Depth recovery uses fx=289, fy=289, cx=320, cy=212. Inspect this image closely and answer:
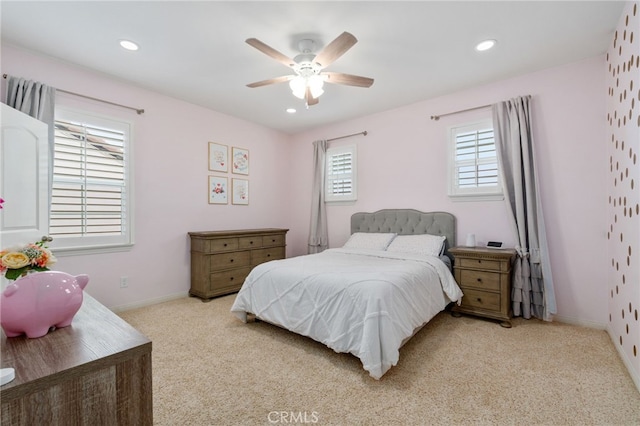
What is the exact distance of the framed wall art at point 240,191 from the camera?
14.7ft

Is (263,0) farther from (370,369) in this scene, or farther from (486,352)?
(486,352)

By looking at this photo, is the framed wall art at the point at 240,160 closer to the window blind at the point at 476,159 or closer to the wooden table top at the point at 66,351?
the window blind at the point at 476,159

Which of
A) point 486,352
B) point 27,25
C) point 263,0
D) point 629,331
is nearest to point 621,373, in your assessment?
point 629,331

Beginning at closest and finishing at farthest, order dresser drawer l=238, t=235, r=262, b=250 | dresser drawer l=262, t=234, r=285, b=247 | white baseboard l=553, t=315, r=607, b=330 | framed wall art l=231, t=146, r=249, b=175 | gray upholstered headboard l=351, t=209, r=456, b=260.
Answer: white baseboard l=553, t=315, r=607, b=330
gray upholstered headboard l=351, t=209, r=456, b=260
dresser drawer l=238, t=235, r=262, b=250
dresser drawer l=262, t=234, r=285, b=247
framed wall art l=231, t=146, r=249, b=175

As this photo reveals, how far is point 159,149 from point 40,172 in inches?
54.4

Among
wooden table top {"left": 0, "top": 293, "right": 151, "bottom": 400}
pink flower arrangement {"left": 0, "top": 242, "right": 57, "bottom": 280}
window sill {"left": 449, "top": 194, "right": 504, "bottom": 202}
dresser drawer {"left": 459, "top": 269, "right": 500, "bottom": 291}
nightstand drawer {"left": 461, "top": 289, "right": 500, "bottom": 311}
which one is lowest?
nightstand drawer {"left": 461, "top": 289, "right": 500, "bottom": 311}

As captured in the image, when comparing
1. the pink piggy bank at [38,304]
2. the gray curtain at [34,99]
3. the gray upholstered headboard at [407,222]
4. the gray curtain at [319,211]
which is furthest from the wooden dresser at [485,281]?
the gray curtain at [34,99]

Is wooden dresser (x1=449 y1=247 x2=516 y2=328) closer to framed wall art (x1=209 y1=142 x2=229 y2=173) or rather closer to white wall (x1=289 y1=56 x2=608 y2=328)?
white wall (x1=289 y1=56 x2=608 y2=328)

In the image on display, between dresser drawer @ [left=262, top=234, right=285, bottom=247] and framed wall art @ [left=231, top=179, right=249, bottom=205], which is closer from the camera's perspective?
dresser drawer @ [left=262, top=234, right=285, bottom=247]

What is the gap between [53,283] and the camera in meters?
1.03

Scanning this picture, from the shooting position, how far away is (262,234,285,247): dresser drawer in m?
4.36

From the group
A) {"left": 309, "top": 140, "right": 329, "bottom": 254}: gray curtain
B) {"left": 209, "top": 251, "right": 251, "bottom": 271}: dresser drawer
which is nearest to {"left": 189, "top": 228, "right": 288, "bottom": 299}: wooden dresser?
{"left": 209, "top": 251, "right": 251, "bottom": 271}: dresser drawer

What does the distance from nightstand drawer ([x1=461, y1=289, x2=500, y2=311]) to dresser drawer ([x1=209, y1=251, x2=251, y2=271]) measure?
2.79 meters

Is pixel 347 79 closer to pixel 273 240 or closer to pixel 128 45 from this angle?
pixel 128 45
